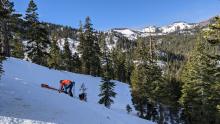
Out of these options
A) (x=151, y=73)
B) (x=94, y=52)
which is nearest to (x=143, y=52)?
(x=151, y=73)

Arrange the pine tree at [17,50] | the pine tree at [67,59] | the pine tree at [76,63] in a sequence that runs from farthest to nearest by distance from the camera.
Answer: the pine tree at [76,63], the pine tree at [67,59], the pine tree at [17,50]

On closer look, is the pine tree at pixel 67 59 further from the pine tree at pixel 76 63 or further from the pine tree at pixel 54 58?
the pine tree at pixel 54 58

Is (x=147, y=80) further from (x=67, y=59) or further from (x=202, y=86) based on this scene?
(x=67, y=59)

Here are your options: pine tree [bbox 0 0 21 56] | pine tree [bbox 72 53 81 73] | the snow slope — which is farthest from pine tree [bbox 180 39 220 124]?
pine tree [bbox 72 53 81 73]

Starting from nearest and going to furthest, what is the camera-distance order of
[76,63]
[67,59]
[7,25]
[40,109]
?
[40,109], [7,25], [67,59], [76,63]

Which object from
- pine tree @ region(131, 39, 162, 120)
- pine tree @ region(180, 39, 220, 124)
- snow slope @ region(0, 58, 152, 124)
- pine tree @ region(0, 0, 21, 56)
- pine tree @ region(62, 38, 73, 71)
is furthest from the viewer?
pine tree @ region(62, 38, 73, 71)

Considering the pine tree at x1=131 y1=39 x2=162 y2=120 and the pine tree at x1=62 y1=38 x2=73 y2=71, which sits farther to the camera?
the pine tree at x1=62 y1=38 x2=73 y2=71

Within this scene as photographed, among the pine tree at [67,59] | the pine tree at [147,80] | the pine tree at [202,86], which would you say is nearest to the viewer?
the pine tree at [202,86]

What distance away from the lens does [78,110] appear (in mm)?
24609

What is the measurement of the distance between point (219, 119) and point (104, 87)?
18.6 metres

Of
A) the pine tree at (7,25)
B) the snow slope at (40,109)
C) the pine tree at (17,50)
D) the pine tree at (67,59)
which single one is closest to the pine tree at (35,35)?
the pine tree at (7,25)

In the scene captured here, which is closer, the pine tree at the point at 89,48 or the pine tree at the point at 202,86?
the pine tree at the point at 202,86

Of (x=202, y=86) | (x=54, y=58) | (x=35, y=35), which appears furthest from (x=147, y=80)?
(x=54, y=58)

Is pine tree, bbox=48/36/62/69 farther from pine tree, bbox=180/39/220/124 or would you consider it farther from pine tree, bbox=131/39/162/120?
pine tree, bbox=180/39/220/124
